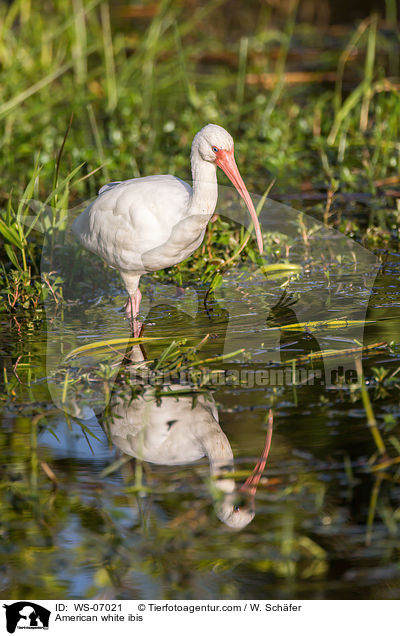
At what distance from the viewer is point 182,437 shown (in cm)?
351

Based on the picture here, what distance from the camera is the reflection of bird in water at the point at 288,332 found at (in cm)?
428

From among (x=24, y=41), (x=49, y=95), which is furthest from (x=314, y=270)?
(x=24, y=41)

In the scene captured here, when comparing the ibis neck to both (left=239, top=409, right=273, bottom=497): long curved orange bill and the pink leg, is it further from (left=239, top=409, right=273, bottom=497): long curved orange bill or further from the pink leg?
(left=239, top=409, right=273, bottom=497): long curved orange bill

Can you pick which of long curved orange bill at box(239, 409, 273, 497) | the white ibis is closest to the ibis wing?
the white ibis

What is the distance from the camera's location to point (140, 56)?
8.52m

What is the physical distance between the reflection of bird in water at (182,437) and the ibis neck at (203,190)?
1.02 m

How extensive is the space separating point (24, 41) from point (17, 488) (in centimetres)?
792

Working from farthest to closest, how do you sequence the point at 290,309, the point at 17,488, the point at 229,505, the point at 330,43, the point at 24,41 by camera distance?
the point at 330,43 → the point at 24,41 → the point at 290,309 → the point at 17,488 → the point at 229,505

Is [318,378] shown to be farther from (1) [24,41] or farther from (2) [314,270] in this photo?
(1) [24,41]

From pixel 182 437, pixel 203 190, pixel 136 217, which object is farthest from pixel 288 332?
pixel 182 437

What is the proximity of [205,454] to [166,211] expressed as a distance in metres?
1.56
